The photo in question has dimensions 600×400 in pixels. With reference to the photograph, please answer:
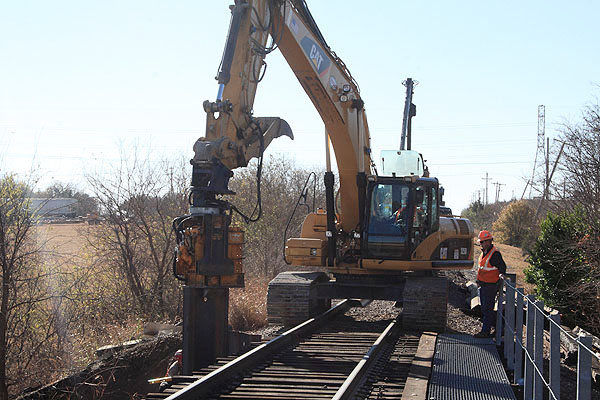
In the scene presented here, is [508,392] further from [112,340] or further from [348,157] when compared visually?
[112,340]

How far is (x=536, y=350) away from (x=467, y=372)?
6.43ft

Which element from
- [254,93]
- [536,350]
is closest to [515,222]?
[254,93]

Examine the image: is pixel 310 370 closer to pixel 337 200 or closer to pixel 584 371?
pixel 584 371

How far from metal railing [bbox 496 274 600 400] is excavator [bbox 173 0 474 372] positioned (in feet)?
7.19

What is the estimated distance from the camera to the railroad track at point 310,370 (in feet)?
22.5

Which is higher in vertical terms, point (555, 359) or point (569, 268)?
point (569, 268)

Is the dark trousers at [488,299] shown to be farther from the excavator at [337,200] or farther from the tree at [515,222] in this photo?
the tree at [515,222]

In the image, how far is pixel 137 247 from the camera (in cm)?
2077

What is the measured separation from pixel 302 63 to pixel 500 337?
5.36 m

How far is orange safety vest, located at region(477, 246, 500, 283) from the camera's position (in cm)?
1080

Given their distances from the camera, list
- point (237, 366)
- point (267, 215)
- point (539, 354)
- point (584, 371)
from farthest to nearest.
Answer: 1. point (267, 215)
2. point (237, 366)
3. point (539, 354)
4. point (584, 371)

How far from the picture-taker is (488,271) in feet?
35.6

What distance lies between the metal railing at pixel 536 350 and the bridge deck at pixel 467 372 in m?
0.26

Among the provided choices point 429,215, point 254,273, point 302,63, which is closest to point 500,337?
point 429,215
